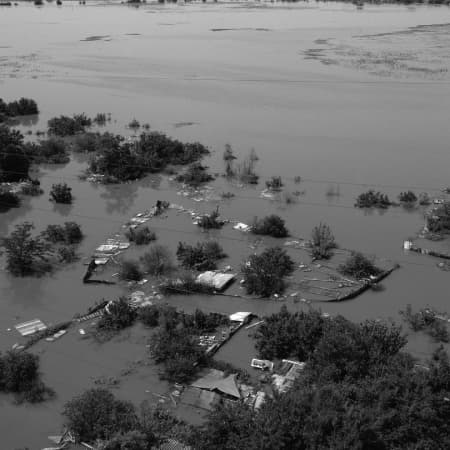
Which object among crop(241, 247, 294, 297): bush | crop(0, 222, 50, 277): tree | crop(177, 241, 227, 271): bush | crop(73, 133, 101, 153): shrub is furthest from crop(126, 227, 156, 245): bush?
crop(73, 133, 101, 153): shrub

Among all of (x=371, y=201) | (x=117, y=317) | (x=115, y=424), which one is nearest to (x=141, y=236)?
(x=117, y=317)

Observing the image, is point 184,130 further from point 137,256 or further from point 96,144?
point 137,256

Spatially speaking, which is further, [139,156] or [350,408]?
[139,156]

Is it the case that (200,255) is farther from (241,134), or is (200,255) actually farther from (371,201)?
(241,134)

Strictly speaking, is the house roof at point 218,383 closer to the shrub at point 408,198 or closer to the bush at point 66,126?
the shrub at point 408,198

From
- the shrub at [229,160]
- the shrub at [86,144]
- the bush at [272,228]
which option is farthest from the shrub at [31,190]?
the bush at [272,228]

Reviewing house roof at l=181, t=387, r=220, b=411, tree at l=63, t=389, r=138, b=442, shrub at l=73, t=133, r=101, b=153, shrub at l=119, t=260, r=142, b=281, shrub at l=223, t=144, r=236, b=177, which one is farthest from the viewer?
shrub at l=73, t=133, r=101, b=153

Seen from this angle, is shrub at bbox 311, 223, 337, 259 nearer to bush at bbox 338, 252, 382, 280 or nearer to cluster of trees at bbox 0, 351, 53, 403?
bush at bbox 338, 252, 382, 280

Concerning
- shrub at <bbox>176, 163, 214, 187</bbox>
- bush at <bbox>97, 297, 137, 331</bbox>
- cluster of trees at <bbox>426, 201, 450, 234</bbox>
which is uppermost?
shrub at <bbox>176, 163, 214, 187</bbox>
